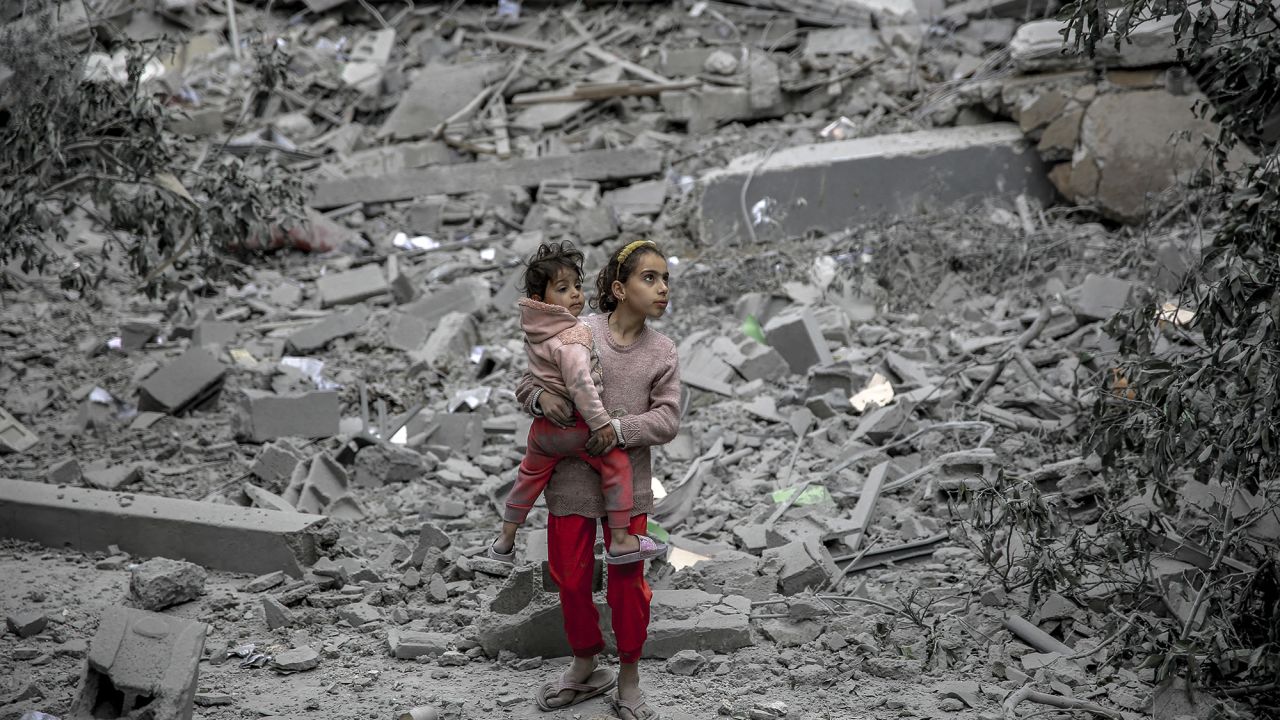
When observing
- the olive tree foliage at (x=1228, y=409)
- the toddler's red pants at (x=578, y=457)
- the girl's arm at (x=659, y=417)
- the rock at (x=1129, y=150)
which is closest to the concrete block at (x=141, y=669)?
the toddler's red pants at (x=578, y=457)

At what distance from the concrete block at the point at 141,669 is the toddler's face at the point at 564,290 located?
71.7 inches

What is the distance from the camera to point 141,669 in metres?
3.84

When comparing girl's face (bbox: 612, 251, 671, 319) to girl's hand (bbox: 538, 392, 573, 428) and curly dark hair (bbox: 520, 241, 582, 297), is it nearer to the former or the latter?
curly dark hair (bbox: 520, 241, 582, 297)

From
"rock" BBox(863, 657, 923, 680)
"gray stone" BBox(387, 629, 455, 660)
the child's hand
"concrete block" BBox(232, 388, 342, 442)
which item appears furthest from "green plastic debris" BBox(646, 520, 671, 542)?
"concrete block" BBox(232, 388, 342, 442)

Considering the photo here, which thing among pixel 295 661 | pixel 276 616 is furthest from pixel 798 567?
pixel 276 616

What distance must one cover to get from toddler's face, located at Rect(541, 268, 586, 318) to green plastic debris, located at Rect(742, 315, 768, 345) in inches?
170

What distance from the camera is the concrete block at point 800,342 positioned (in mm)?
7328

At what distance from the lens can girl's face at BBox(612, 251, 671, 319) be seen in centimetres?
364

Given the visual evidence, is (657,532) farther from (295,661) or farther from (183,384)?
(183,384)

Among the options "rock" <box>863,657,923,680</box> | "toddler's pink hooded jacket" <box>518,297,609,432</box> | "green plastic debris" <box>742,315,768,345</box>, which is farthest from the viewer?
"green plastic debris" <box>742,315,768,345</box>

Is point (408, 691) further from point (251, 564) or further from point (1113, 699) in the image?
point (1113, 699)

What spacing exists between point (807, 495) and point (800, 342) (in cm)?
175

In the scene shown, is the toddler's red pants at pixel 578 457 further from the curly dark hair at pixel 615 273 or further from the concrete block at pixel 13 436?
the concrete block at pixel 13 436

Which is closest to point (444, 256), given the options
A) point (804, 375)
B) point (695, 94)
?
point (695, 94)
